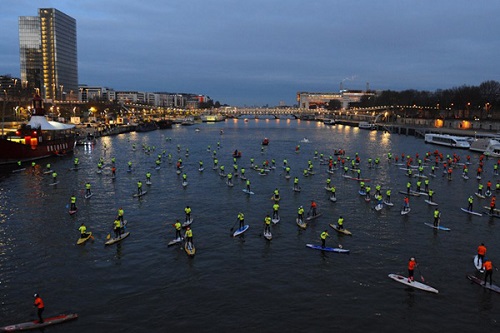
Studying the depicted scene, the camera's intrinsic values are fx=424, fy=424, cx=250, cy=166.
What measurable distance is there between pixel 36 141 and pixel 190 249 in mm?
67484

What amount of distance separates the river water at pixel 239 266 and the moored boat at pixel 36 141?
27192 mm

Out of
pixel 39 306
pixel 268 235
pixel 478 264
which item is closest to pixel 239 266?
pixel 268 235

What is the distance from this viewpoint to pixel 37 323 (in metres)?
23.0

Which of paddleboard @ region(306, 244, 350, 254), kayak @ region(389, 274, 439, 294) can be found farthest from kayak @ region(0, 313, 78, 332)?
kayak @ region(389, 274, 439, 294)

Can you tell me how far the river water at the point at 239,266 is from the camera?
24.5 meters

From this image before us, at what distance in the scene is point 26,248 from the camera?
35.0 meters

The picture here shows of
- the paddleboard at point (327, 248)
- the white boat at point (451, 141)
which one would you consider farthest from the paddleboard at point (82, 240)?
the white boat at point (451, 141)

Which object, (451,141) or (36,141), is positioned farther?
(451,141)

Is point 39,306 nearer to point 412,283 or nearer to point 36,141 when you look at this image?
point 412,283

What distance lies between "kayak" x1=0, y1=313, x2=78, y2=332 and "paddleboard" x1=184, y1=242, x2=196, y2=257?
10373mm

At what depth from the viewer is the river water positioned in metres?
24.5

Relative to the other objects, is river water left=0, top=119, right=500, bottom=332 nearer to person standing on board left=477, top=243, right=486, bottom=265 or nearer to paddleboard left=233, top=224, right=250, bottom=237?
paddleboard left=233, top=224, right=250, bottom=237

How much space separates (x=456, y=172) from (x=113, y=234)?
6162 cm

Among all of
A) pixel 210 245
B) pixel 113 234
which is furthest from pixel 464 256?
pixel 113 234
